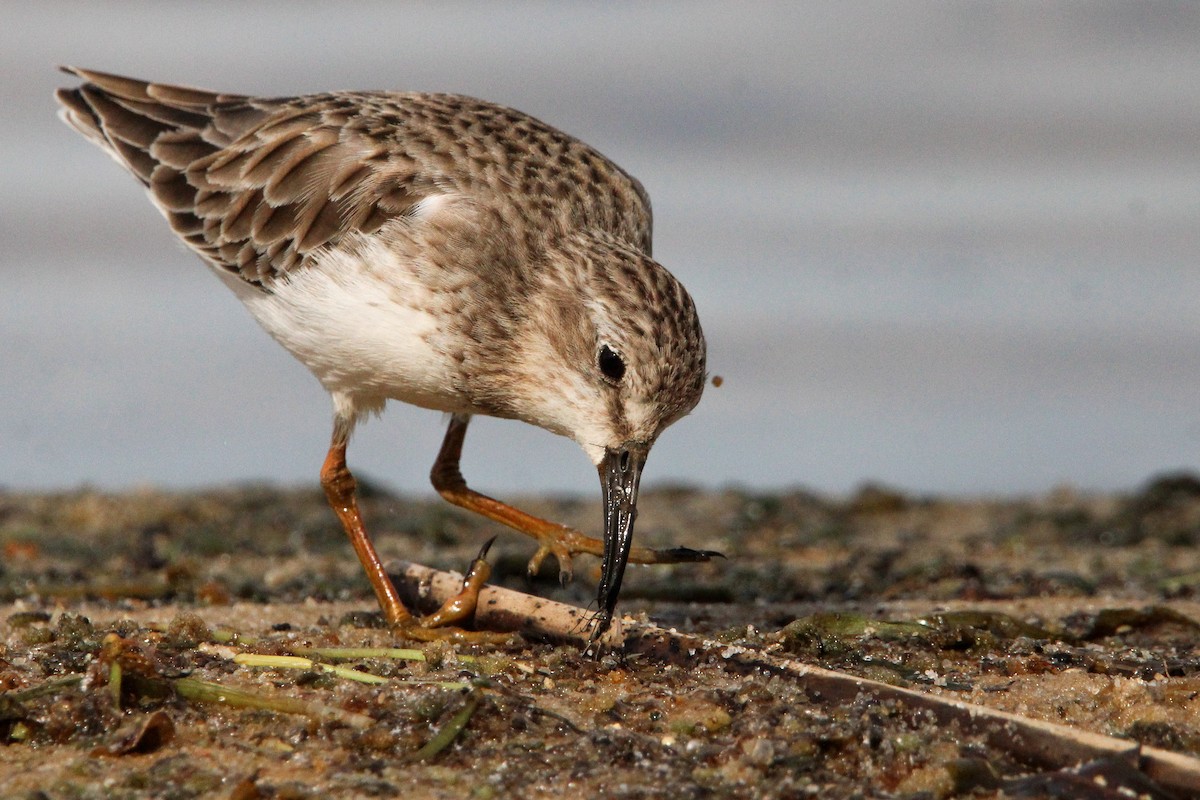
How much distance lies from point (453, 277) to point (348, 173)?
82 centimetres

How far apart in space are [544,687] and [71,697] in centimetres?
122

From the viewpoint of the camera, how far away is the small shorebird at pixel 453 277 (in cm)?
468

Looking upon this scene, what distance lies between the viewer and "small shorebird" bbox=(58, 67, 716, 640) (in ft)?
15.3

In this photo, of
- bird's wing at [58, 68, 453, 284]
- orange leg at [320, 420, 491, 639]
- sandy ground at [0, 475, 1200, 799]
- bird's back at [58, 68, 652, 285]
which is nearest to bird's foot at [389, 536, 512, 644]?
orange leg at [320, 420, 491, 639]

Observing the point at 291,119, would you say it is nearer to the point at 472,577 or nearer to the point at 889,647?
the point at 472,577

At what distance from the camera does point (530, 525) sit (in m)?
5.49

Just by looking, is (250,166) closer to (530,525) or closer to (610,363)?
(530,525)

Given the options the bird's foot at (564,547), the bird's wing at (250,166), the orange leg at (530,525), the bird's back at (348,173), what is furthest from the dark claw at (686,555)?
the bird's wing at (250,166)

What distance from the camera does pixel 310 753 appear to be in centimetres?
331

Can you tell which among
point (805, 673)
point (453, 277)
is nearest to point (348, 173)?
point (453, 277)

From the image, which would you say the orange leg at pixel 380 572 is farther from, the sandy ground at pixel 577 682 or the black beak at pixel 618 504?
the black beak at pixel 618 504

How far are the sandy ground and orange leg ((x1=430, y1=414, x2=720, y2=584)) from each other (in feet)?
0.88

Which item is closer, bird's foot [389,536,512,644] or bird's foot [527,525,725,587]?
bird's foot [389,536,512,644]

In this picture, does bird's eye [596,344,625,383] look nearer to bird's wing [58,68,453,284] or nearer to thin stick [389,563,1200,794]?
thin stick [389,563,1200,794]
